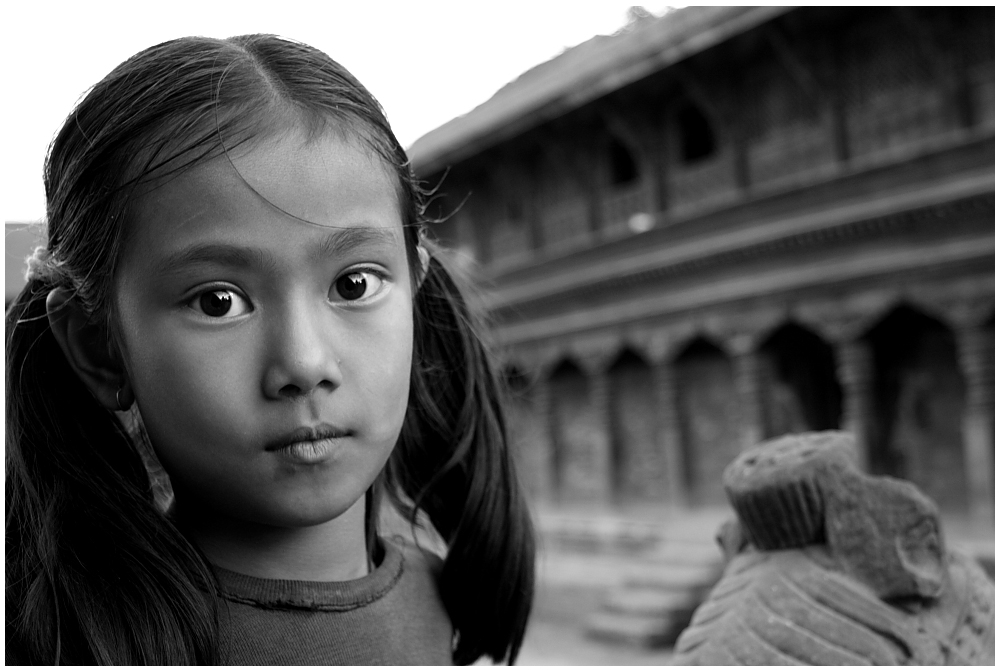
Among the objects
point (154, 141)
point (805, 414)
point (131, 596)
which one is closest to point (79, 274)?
point (154, 141)

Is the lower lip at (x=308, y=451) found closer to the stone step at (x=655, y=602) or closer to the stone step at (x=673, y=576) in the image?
the stone step at (x=655, y=602)

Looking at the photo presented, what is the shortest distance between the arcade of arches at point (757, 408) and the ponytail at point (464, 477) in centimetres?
622

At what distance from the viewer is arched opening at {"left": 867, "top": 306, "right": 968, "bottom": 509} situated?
9180mm

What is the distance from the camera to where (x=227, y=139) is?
1068mm

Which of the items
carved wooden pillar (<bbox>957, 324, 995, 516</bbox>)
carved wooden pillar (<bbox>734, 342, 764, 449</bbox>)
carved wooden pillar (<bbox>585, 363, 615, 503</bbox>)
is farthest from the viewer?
carved wooden pillar (<bbox>585, 363, 615, 503</bbox>)

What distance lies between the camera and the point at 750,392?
405 inches

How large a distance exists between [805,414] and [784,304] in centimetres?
146

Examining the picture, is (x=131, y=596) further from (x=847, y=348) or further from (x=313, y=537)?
(x=847, y=348)

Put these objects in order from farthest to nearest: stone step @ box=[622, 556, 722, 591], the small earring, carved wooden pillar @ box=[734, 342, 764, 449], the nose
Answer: carved wooden pillar @ box=[734, 342, 764, 449]
stone step @ box=[622, 556, 722, 591]
the small earring
the nose

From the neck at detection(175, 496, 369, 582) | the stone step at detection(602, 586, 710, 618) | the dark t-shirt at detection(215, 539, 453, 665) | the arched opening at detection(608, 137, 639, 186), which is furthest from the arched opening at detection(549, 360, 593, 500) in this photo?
the neck at detection(175, 496, 369, 582)

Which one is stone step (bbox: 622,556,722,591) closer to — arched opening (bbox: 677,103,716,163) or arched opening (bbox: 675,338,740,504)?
arched opening (bbox: 675,338,740,504)

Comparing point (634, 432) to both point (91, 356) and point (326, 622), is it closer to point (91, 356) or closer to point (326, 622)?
point (326, 622)

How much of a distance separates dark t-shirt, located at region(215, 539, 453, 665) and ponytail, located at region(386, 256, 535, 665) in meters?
0.14

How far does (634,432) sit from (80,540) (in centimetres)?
1174
